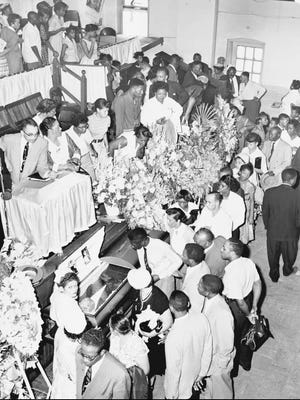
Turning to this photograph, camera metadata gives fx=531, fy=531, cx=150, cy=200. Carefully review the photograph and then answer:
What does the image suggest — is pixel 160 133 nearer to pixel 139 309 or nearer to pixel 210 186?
pixel 210 186

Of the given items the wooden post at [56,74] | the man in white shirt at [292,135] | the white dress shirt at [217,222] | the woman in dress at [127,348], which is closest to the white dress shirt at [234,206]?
the white dress shirt at [217,222]

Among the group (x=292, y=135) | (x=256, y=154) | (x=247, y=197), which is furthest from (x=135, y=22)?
(x=247, y=197)

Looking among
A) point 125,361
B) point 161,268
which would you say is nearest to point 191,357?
point 125,361

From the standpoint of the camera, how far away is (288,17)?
1333 centimetres

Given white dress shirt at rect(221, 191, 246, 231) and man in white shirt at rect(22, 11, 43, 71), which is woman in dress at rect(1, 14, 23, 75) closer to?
man in white shirt at rect(22, 11, 43, 71)

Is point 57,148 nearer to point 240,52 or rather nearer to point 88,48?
point 88,48

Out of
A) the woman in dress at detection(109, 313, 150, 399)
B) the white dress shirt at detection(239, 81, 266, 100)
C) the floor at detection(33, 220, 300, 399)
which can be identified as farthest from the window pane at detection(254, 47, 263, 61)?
the woman in dress at detection(109, 313, 150, 399)

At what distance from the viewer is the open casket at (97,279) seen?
5.66 metres

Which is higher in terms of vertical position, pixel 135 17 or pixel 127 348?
pixel 135 17

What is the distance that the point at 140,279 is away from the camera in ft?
17.3

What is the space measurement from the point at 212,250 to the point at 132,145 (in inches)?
90.9

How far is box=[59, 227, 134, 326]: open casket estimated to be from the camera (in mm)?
5656

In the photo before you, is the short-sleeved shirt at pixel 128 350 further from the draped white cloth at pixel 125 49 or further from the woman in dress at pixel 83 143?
the draped white cloth at pixel 125 49

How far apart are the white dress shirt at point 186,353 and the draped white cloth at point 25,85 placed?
271 inches
